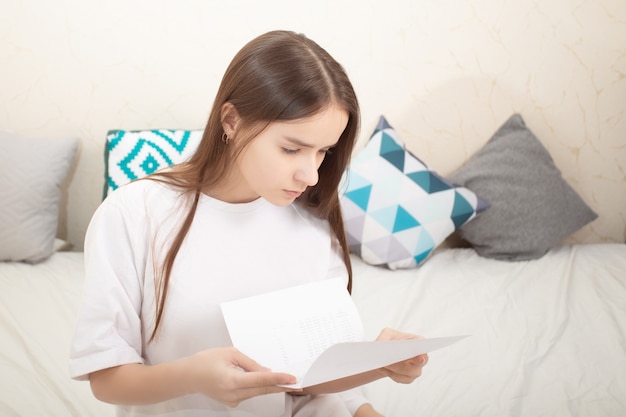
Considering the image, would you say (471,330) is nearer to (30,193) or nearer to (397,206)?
(397,206)

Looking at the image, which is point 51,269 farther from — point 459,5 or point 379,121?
point 459,5

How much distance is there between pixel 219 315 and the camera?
0.96 m

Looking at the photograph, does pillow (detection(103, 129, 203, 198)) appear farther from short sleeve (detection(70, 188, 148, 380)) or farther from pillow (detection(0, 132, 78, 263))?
short sleeve (detection(70, 188, 148, 380))

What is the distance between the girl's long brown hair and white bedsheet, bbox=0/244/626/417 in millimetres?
562

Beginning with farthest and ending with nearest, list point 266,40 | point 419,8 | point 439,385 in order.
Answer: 1. point 419,8
2. point 439,385
3. point 266,40

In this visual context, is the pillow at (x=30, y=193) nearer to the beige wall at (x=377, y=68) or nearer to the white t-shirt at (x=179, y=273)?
the beige wall at (x=377, y=68)

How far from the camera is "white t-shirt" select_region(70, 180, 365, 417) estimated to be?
87cm

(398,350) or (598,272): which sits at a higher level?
(398,350)

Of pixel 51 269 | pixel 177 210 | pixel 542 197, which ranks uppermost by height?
pixel 177 210

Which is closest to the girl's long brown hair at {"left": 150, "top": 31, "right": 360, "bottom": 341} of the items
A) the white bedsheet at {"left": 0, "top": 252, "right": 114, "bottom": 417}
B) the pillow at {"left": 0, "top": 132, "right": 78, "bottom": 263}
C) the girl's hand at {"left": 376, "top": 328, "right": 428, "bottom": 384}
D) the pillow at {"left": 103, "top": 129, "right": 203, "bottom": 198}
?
the girl's hand at {"left": 376, "top": 328, "right": 428, "bottom": 384}

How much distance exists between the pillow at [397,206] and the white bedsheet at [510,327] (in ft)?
0.23

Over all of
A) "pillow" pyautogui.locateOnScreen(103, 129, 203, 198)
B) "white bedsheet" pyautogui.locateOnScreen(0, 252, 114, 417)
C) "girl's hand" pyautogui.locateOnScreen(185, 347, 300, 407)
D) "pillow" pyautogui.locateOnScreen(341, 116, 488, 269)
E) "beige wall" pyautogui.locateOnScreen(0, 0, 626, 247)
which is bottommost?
"white bedsheet" pyautogui.locateOnScreen(0, 252, 114, 417)

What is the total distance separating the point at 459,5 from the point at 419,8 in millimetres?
145

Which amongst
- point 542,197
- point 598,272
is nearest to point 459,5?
point 542,197
